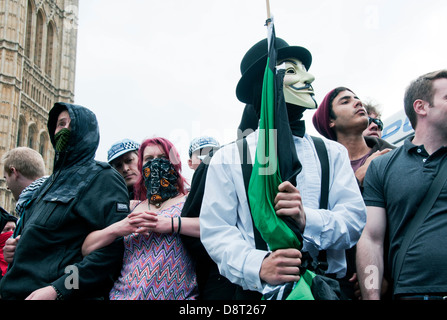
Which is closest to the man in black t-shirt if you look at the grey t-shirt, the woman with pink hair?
the grey t-shirt

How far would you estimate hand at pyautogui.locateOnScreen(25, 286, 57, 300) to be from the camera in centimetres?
220

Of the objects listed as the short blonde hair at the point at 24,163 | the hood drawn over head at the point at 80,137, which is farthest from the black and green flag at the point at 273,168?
the short blonde hair at the point at 24,163

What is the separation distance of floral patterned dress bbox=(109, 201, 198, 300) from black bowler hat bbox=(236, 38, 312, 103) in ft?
2.80

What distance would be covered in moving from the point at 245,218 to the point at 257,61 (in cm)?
74

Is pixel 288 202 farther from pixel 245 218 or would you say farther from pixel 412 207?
pixel 412 207

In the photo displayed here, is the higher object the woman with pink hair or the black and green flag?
the black and green flag

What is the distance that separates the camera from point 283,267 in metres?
1.54

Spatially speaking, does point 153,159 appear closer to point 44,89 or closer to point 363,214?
point 363,214

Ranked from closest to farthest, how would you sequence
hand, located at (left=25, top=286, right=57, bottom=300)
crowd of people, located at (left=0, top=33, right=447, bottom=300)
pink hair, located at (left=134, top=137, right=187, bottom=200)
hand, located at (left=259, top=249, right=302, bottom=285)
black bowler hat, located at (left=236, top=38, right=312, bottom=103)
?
1. hand, located at (left=259, top=249, right=302, bottom=285)
2. crowd of people, located at (left=0, top=33, right=447, bottom=300)
3. black bowler hat, located at (left=236, top=38, right=312, bottom=103)
4. hand, located at (left=25, top=286, right=57, bottom=300)
5. pink hair, located at (left=134, top=137, right=187, bottom=200)

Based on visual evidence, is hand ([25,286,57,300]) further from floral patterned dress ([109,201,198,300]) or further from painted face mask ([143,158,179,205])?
painted face mask ([143,158,179,205])

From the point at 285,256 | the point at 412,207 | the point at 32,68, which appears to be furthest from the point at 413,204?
the point at 32,68

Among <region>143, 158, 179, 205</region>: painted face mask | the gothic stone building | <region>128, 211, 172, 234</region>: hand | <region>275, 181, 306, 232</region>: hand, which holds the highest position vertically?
the gothic stone building
